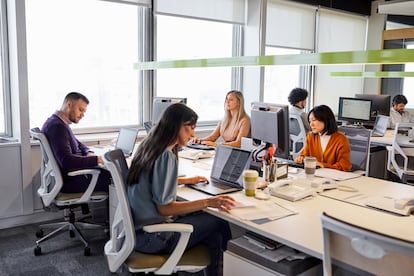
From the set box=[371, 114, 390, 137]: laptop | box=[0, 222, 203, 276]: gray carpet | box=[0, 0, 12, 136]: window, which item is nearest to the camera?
box=[0, 222, 203, 276]: gray carpet

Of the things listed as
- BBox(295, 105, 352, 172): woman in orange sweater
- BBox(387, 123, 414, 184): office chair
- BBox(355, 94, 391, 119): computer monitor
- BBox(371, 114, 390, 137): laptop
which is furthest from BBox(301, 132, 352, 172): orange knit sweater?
BBox(355, 94, 391, 119): computer monitor

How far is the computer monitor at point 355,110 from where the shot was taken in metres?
5.44

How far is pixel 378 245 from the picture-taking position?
1200 millimetres

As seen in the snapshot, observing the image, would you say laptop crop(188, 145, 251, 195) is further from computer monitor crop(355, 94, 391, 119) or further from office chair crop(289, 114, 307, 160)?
computer monitor crop(355, 94, 391, 119)

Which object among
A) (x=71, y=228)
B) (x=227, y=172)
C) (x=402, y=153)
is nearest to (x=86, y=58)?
(x=71, y=228)

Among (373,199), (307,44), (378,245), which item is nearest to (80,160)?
(373,199)

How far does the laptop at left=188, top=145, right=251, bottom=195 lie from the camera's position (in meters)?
2.41

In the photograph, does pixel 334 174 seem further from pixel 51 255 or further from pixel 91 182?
pixel 51 255

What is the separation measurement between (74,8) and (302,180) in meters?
3.07

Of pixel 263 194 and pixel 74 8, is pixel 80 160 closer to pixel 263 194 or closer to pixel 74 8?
pixel 263 194

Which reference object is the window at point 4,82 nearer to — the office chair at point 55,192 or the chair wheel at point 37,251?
the office chair at point 55,192

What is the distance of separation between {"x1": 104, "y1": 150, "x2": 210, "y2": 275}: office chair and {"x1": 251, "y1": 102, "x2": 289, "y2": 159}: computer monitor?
102 centimetres

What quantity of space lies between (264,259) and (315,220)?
33 centimetres

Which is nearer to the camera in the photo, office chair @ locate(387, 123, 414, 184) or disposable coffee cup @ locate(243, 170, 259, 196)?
disposable coffee cup @ locate(243, 170, 259, 196)
